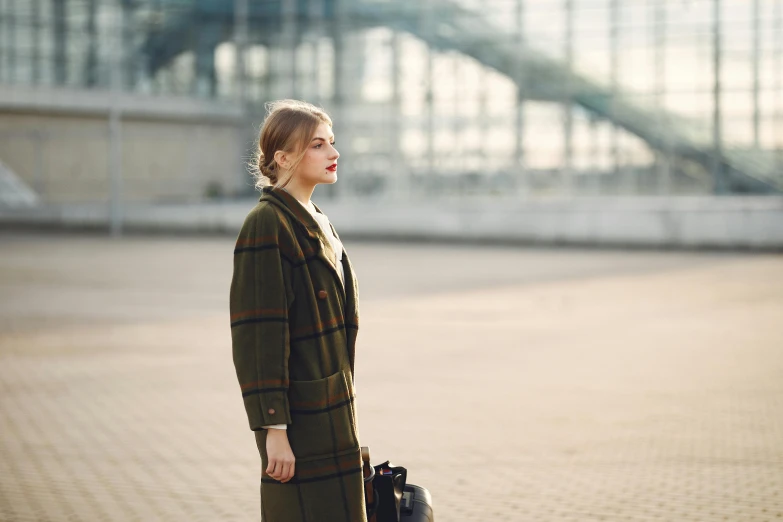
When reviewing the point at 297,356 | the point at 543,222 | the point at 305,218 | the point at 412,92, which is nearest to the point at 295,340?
the point at 297,356

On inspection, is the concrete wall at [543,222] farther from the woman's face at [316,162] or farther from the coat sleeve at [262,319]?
the coat sleeve at [262,319]

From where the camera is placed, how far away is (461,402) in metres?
7.45

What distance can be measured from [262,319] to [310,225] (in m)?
0.29

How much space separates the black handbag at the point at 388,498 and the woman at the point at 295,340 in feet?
0.33

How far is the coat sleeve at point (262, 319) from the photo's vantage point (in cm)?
279

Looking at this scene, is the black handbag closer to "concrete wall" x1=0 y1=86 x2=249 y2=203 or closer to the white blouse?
the white blouse

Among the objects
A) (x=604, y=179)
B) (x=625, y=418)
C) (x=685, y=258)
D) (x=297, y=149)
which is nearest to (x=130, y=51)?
(x=604, y=179)

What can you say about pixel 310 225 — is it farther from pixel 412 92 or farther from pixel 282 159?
pixel 412 92

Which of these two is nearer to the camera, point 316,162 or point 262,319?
point 262,319

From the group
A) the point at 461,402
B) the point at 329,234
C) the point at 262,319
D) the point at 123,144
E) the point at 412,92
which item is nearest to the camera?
the point at 262,319

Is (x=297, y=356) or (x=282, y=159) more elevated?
(x=282, y=159)

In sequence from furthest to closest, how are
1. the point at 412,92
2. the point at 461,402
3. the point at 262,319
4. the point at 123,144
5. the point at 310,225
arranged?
the point at 412,92, the point at 123,144, the point at 461,402, the point at 310,225, the point at 262,319

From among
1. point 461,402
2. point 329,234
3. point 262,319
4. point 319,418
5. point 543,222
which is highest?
point 329,234

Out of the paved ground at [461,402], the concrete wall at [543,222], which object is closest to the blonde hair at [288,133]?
the paved ground at [461,402]
